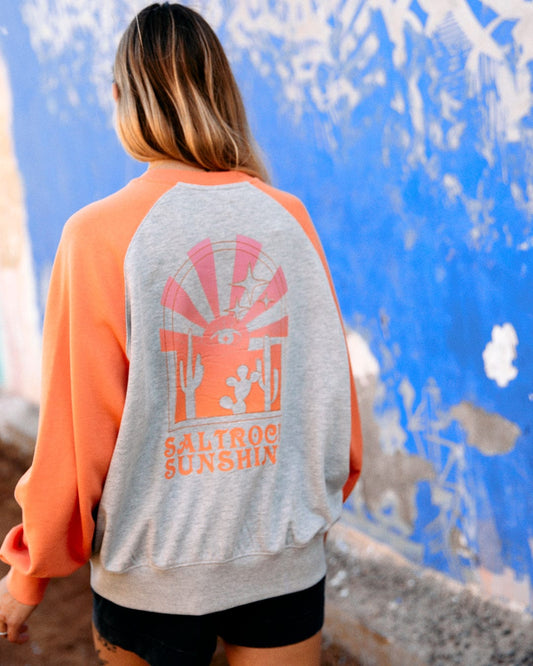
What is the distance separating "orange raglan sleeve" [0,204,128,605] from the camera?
1150 mm

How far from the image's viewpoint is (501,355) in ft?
7.09

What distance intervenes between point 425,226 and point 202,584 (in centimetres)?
143

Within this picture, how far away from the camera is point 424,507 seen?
2500 millimetres

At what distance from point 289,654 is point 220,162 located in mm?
847

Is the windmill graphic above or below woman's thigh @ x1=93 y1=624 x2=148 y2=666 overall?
above

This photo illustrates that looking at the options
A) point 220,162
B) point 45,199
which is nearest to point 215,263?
point 220,162

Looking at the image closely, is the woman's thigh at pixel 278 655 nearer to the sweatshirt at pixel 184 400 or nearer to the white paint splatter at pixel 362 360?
the sweatshirt at pixel 184 400

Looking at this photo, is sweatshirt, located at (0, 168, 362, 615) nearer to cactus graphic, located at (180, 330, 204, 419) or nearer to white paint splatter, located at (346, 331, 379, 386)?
cactus graphic, located at (180, 330, 204, 419)

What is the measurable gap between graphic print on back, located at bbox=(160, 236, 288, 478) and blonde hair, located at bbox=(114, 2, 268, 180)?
181 millimetres

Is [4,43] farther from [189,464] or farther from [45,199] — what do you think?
[189,464]

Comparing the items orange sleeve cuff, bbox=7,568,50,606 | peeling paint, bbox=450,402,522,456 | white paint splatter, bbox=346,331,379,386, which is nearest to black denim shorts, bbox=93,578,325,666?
orange sleeve cuff, bbox=7,568,50,606

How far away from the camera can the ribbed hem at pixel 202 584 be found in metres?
1.23

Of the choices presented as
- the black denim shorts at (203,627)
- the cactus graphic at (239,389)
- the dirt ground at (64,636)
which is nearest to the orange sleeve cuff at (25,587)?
the black denim shorts at (203,627)

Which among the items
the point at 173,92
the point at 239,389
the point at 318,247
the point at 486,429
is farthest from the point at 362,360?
the point at 173,92
